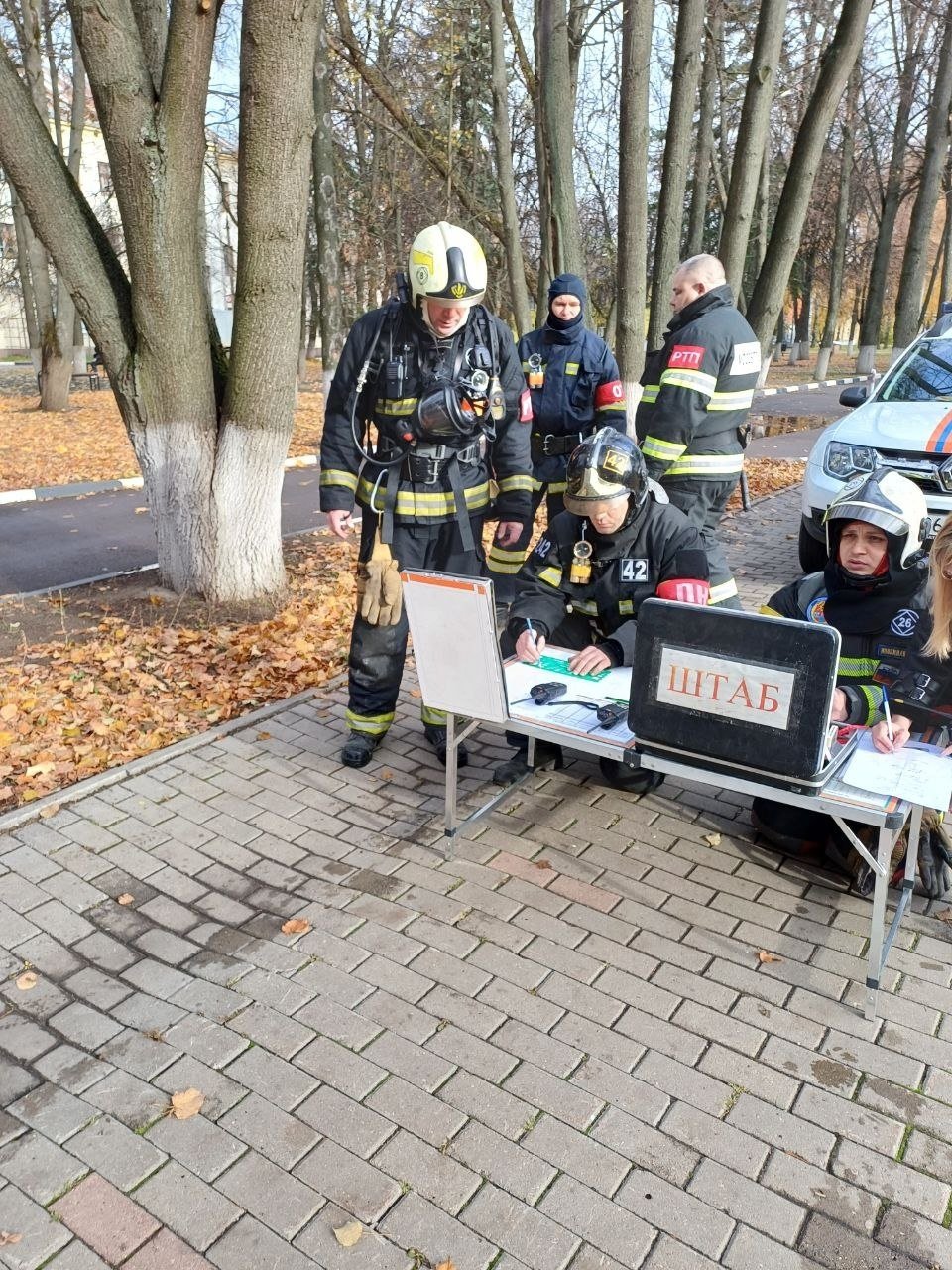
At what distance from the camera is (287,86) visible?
573 centimetres

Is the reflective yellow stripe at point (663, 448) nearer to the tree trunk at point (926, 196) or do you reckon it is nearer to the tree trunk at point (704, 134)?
the tree trunk at point (704, 134)

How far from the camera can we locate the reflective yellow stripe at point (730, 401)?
513 cm

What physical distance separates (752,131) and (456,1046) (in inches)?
420

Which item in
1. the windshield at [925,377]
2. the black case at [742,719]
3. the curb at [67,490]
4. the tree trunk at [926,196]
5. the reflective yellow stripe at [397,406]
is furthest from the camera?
the tree trunk at [926,196]

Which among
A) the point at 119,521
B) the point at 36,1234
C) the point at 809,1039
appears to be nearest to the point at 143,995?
the point at 36,1234

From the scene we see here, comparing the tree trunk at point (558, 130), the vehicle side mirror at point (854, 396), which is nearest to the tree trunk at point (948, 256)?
the tree trunk at point (558, 130)

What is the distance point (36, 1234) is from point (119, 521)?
29.4ft

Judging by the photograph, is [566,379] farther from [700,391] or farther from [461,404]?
[461,404]

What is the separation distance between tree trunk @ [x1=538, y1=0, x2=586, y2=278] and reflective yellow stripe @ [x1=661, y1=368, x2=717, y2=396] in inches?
245

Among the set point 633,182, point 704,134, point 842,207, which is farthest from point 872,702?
point 842,207

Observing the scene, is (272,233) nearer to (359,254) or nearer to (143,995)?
(143,995)

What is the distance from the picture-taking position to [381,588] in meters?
4.42

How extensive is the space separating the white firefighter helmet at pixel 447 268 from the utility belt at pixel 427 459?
610 millimetres

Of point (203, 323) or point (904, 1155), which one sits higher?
point (203, 323)
